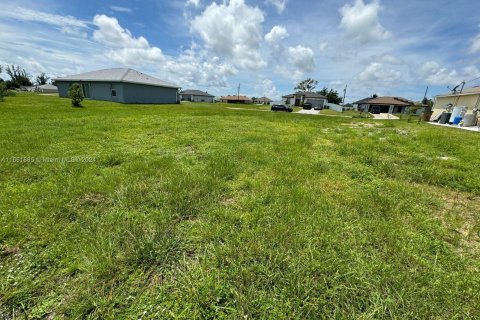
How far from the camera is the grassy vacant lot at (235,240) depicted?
154 centimetres

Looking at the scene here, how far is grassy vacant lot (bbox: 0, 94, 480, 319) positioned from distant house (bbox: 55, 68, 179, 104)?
2373 cm

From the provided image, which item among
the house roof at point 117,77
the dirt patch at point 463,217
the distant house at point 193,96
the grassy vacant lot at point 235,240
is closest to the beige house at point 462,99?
the dirt patch at point 463,217

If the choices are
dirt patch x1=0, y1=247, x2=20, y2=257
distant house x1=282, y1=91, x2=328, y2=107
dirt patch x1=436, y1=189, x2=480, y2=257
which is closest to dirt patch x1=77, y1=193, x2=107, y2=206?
dirt patch x1=0, y1=247, x2=20, y2=257

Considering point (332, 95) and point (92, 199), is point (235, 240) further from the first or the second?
point (332, 95)

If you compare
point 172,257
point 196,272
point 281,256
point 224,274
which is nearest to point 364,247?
point 281,256

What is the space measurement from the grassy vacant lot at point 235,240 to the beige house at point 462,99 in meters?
19.5

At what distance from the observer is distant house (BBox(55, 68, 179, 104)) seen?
81.0 ft

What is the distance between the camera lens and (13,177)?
11.3 ft

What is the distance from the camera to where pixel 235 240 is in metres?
2.12

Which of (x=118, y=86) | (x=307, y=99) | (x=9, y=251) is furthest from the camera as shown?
(x=307, y=99)

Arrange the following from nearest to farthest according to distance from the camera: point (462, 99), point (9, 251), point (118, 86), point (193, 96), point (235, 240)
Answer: point (9, 251) < point (235, 240) < point (462, 99) < point (118, 86) < point (193, 96)

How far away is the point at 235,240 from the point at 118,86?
2795 centimetres

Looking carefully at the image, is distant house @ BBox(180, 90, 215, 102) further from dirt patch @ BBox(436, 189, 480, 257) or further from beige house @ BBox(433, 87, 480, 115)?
dirt patch @ BBox(436, 189, 480, 257)

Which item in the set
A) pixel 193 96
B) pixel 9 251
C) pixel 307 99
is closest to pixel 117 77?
pixel 9 251
